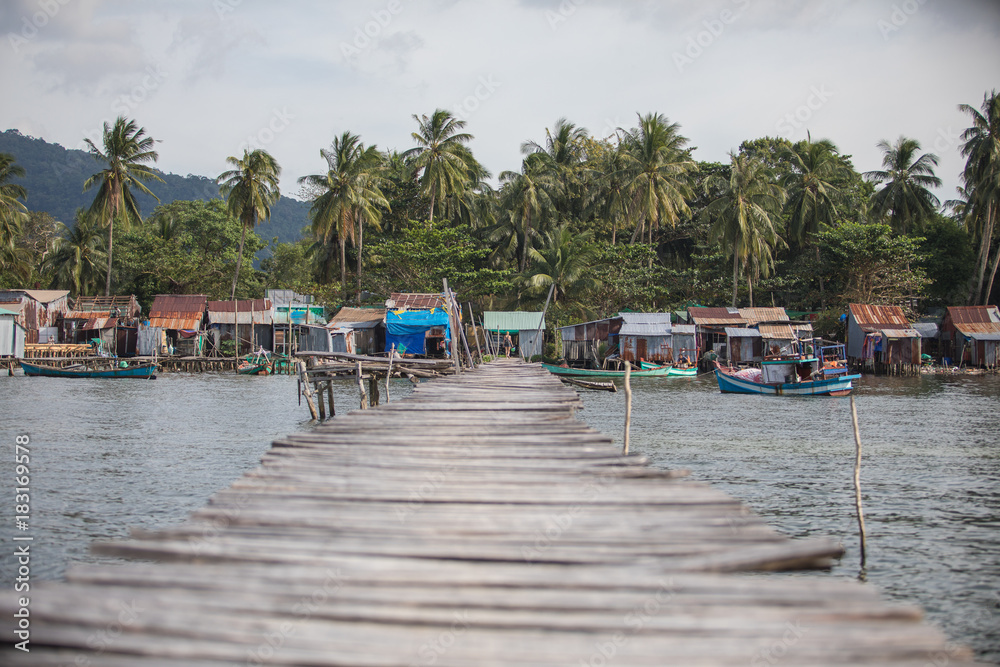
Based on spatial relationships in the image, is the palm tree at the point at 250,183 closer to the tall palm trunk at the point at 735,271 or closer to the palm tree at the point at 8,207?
the palm tree at the point at 8,207

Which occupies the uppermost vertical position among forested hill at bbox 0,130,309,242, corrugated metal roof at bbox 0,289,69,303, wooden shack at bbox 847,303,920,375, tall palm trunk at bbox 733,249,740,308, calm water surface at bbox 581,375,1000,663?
forested hill at bbox 0,130,309,242

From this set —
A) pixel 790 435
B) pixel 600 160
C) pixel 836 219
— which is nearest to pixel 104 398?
pixel 790 435

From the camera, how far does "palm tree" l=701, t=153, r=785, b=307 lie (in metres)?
40.2

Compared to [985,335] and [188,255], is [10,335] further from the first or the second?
[985,335]

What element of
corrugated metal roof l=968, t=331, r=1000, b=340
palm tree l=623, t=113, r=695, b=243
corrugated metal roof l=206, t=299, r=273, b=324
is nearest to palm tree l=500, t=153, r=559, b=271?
palm tree l=623, t=113, r=695, b=243

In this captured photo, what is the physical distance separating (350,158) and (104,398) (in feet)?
70.8

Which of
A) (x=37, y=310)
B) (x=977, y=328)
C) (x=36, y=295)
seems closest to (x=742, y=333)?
(x=977, y=328)

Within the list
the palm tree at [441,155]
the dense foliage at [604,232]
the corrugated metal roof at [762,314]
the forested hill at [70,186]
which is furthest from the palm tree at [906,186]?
the forested hill at [70,186]

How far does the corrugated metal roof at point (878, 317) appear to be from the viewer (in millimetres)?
37344

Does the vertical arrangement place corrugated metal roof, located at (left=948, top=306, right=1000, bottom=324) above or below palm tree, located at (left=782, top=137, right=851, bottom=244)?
below

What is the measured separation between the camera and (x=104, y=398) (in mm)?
25000

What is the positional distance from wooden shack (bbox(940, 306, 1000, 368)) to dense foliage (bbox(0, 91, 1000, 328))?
3082 millimetres

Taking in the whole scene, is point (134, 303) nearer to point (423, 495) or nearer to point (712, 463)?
point (712, 463)

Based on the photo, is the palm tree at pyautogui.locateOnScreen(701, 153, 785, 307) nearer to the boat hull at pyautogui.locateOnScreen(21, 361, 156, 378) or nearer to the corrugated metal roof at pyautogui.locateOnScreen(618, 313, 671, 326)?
the corrugated metal roof at pyautogui.locateOnScreen(618, 313, 671, 326)
